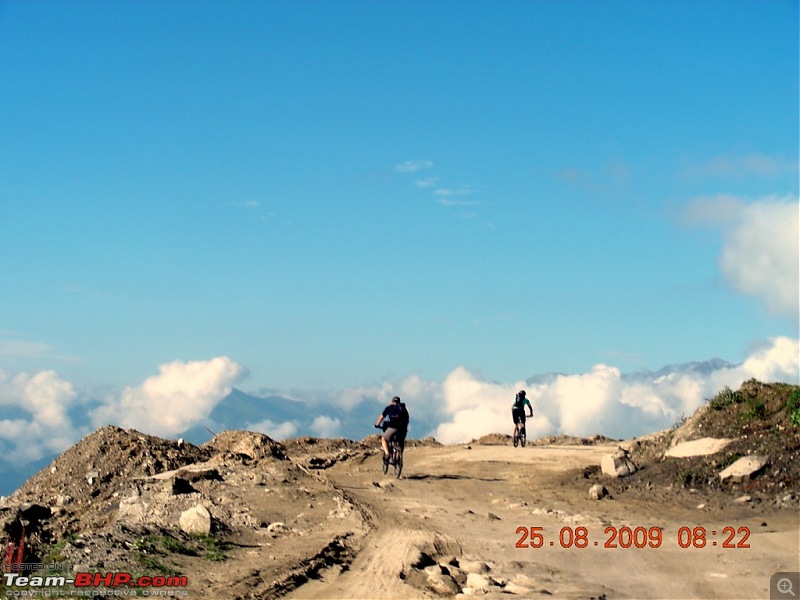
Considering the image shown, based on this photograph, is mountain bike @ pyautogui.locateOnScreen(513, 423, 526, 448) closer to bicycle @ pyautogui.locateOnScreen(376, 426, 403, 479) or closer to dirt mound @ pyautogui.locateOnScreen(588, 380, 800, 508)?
dirt mound @ pyautogui.locateOnScreen(588, 380, 800, 508)

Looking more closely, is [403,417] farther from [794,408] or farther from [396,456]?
[794,408]

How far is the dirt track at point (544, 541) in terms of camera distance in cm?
1190

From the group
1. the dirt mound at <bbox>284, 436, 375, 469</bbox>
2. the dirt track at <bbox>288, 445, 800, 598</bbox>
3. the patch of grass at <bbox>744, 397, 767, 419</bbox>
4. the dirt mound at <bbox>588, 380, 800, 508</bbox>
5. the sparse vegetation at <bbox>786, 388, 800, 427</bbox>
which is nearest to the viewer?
the dirt track at <bbox>288, 445, 800, 598</bbox>

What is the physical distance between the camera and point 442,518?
1781 cm

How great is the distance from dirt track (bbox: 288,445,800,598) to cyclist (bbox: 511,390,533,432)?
679 centimetres

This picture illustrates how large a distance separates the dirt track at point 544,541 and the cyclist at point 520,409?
6.79 metres

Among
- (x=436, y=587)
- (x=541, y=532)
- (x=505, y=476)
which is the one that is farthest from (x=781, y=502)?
(x=436, y=587)

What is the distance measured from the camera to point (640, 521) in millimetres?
17219

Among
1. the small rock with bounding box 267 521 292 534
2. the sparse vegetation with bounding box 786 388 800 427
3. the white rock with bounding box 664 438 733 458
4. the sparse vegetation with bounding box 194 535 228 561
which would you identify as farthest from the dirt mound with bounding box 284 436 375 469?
the sparse vegetation with bounding box 786 388 800 427

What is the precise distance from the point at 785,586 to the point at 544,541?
446 centimetres

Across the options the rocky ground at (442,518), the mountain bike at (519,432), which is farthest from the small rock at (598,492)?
the mountain bike at (519,432)

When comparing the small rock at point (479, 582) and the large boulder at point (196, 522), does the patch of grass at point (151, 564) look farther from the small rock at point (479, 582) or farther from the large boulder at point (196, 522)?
the small rock at point (479, 582)

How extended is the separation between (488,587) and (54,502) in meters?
19.3

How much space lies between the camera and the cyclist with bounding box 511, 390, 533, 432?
3225 cm
